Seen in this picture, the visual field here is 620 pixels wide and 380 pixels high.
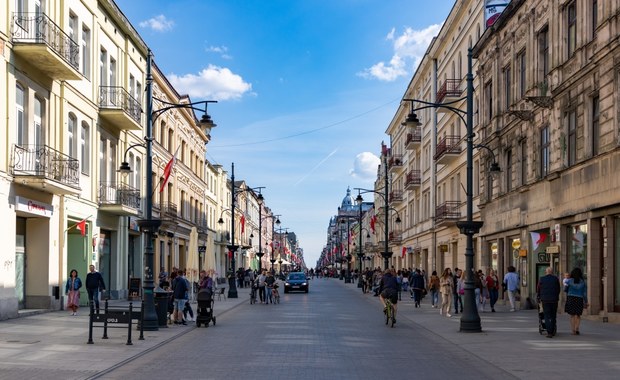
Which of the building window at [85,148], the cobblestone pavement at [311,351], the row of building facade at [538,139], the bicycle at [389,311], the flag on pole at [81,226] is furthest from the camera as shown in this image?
the building window at [85,148]

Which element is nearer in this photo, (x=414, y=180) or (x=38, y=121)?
(x=38, y=121)

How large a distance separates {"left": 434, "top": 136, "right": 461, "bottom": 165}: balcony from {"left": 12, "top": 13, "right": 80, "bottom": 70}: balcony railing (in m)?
22.5

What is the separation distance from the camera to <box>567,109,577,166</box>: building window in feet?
82.4

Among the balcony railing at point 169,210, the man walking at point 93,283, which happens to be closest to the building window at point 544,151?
the man walking at point 93,283

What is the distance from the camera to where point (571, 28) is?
83.5 ft

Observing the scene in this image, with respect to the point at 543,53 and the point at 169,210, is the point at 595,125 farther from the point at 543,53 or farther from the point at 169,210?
the point at 169,210

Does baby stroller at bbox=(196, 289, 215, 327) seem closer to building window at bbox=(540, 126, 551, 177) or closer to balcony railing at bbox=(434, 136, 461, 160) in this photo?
building window at bbox=(540, 126, 551, 177)

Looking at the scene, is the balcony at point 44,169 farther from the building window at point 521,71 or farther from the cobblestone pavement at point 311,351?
the building window at point 521,71

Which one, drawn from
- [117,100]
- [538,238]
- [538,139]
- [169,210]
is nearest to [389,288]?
[538,238]

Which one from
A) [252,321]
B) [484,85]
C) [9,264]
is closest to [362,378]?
[252,321]

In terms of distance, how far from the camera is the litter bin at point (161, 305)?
20361mm

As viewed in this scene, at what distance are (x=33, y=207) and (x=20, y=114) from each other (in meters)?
2.90

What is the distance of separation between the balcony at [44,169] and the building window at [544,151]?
54.3 ft

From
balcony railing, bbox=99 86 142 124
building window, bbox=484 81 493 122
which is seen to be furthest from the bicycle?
building window, bbox=484 81 493 122
